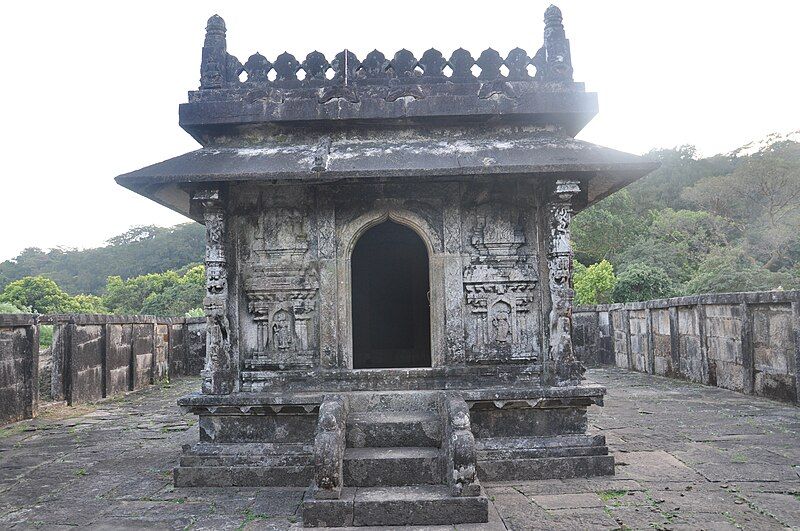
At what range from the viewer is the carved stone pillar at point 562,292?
599 cm

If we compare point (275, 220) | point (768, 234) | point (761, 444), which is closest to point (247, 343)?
point (275, 220)

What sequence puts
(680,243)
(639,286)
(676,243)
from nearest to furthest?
(639,286) → (680,243) → (676,243)

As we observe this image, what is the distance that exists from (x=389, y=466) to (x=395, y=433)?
46cm

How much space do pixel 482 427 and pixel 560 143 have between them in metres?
2.86

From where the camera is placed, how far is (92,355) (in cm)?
1111

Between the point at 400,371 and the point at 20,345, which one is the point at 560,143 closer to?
the point at 400,371

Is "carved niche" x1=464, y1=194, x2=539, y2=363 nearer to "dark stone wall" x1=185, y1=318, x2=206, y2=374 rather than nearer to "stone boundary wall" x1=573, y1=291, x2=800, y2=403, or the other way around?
"stone boundary wall" x1=573, y1=291, x2=800, y2=403

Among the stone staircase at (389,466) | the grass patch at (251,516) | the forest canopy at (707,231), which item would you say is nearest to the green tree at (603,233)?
the forest canopy at (707,231)

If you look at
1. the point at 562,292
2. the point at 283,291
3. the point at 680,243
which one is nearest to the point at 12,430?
the point at 283,291

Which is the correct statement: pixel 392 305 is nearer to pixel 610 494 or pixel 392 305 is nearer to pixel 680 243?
pixel 610 494

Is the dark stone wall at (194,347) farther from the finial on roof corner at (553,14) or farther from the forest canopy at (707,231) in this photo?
the forest canopy at (707,231)

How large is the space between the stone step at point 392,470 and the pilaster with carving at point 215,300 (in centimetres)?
160

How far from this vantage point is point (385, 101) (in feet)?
21.1

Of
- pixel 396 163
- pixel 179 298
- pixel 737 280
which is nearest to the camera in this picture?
pixel 396 163
